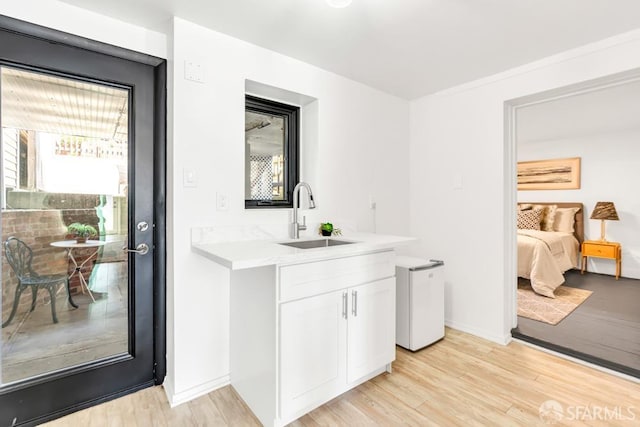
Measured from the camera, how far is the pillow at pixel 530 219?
5.25m

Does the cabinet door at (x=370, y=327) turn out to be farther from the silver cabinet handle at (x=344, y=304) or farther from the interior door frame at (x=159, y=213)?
the interior door frame at (x=159, y=213)

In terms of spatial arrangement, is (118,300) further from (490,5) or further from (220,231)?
(490,5)

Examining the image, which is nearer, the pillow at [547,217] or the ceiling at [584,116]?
the ceiling at [584,116]

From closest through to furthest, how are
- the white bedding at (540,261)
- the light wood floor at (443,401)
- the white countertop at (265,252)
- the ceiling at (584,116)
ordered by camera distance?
the white countertop at (265,252)
the light wood floor at (443,401)
the ceiling at (584,116)
the white bedding at (540,261)

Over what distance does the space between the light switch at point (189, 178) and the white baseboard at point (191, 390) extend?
3.85 ft

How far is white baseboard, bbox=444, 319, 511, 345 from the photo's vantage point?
2557 millimetres

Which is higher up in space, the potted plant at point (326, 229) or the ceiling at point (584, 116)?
the ceiling at point (584, 116)

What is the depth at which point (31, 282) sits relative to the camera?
164 centimetres

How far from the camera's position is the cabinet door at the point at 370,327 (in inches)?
72.4

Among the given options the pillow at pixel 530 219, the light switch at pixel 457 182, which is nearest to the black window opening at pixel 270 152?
the light switch at pixel 457 182

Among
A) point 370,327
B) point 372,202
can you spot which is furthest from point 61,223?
point 372,202

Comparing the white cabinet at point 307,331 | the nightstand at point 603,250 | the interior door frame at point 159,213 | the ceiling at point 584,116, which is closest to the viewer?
the white cabinet at point 307,331

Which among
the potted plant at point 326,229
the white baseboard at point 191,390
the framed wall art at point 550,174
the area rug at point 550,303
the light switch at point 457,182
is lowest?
the white baseboard at point 191,390

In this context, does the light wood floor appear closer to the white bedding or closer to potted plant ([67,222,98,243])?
potted plant ([67,222,98,243])
